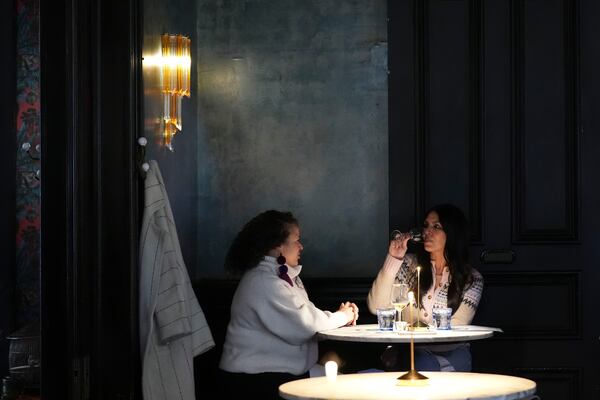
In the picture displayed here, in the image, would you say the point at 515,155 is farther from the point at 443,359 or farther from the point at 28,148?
the point at 28,148

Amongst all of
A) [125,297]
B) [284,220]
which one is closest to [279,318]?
[284,220]

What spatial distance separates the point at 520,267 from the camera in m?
5.50

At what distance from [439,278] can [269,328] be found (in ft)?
3.16

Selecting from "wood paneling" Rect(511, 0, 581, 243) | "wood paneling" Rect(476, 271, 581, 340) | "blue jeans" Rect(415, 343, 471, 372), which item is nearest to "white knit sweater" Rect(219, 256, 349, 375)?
"blue jeans" Rect(415, 343, 471, 372)

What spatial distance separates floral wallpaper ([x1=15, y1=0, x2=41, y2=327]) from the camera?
13.6 feet

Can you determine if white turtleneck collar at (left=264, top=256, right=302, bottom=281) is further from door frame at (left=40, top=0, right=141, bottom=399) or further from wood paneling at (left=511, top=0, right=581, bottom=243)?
wood paneling at (left=511, top=0, right=581, bottom=243)

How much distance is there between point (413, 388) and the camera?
11.2 feet

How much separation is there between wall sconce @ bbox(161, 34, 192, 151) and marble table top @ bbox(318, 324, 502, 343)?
1.20 m

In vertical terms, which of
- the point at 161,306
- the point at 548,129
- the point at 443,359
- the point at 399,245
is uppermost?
the point at 548,129

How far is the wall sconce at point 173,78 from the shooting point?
519 cm

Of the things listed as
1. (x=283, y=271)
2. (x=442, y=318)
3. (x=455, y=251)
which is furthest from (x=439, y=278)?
(x=283, y=271)

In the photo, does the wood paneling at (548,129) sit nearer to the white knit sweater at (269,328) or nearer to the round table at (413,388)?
the white knit sweater at (269,328)

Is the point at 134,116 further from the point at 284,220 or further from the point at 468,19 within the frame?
the point at 468,19

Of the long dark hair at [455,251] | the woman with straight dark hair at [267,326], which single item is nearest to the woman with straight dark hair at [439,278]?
the long dark hair at [455,251]
